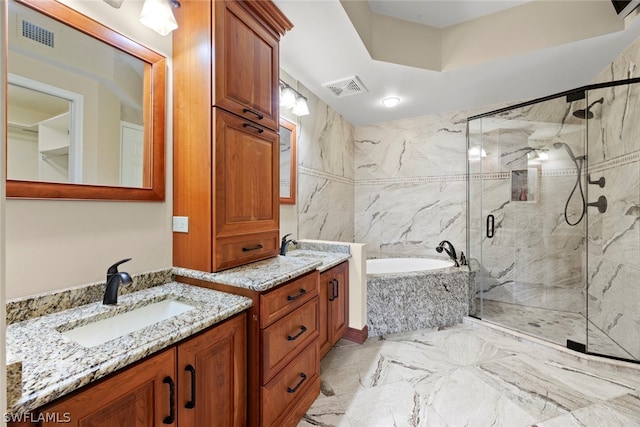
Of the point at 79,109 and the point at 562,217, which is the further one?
the point at 562,217

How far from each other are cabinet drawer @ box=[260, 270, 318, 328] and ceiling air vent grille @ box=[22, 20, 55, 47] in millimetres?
1300

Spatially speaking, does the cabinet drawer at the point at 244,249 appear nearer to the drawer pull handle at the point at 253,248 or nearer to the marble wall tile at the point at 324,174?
the drawer pull handle at the point at 253,248

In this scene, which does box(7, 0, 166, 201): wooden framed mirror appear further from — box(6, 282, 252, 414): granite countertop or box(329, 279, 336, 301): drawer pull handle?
box(329, 279, 336, 301): drawer pull handle

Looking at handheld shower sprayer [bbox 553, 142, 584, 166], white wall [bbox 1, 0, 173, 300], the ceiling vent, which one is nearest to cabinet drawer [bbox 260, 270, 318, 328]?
white wall [bbox 1, 0, 173, 300]

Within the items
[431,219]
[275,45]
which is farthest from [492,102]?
[275,45]

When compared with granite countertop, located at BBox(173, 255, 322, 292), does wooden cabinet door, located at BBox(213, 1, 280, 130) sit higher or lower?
higher

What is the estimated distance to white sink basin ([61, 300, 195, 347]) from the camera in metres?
0.97

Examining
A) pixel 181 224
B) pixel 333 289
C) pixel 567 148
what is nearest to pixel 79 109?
pixel 181 224

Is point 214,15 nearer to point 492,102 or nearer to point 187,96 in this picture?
point 187,96

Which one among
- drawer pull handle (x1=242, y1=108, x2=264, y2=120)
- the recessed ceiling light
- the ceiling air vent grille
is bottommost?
drawer pull handle (x1=242, y1=108, x2=264, y2=120)

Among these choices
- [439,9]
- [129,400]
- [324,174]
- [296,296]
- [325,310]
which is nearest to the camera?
[129,400]

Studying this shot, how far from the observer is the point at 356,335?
231 centimetres

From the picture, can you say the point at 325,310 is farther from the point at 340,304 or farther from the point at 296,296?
the point at 296,296

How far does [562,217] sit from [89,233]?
3.87 m
